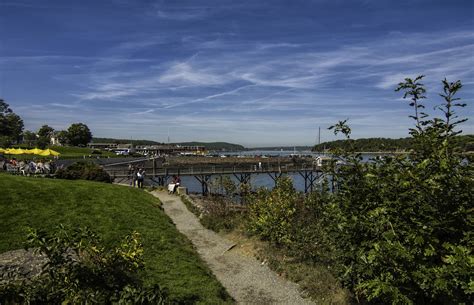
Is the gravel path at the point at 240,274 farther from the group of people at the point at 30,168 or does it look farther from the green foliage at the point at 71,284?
the group of people at the point at 30,168

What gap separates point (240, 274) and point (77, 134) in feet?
433

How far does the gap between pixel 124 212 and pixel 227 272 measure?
638 centimetres

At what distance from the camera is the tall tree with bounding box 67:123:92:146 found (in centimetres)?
13050

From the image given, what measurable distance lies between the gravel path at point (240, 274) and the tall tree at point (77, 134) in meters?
125

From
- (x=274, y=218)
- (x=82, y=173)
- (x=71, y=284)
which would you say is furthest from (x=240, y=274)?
(x=82, y=173)

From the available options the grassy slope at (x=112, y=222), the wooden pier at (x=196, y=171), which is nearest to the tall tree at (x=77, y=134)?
the wooden pier at (x=196, y=171)

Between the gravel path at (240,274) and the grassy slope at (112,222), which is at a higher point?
the grassy slope at (112,222)

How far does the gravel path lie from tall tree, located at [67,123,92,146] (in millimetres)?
125383

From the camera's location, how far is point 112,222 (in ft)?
45.8

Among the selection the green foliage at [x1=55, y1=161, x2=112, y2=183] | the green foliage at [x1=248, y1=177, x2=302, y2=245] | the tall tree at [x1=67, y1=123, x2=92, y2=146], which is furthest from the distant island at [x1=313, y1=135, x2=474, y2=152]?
the tall tree at [x1=67, y1=123, x2=92, y2=146]

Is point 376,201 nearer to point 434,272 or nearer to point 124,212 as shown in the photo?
point 434,272

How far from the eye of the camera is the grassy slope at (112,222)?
9656mm

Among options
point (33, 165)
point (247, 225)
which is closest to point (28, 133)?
point (33, 165)

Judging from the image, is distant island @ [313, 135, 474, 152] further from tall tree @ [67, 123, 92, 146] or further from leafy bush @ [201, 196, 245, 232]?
tall tree @ [67, 123, 92, 146]
